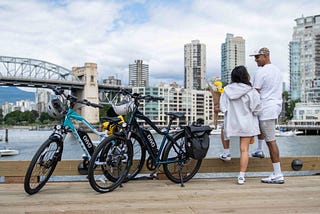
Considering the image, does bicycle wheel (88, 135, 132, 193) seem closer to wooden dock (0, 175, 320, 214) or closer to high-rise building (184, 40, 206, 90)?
wooden dock (0, 175, 320, 214)

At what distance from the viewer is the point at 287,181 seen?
14.7 ft

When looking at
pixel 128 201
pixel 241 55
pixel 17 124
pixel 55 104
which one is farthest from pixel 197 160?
pixel 241 55

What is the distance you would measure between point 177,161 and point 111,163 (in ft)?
2.48

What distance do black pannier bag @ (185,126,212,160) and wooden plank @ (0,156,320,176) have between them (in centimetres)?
41

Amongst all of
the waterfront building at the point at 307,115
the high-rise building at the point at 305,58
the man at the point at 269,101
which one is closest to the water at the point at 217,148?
the man at the point at 269,101

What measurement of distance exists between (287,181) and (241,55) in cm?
14697

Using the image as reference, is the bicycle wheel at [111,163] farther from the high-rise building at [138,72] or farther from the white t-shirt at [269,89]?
the high-rise building at [138,72]

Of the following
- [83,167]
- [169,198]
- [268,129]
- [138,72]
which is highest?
[138,72]

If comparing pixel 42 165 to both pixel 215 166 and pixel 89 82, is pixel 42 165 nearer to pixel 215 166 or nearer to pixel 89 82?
pixel 215 166

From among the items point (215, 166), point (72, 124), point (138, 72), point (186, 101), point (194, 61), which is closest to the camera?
point (72, 124)

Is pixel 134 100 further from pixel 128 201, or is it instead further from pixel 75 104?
pixel 128 201

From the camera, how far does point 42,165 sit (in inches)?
149

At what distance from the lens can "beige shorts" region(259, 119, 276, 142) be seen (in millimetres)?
4426

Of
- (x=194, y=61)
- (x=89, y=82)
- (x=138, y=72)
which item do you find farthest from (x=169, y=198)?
(x=194, y=61)
